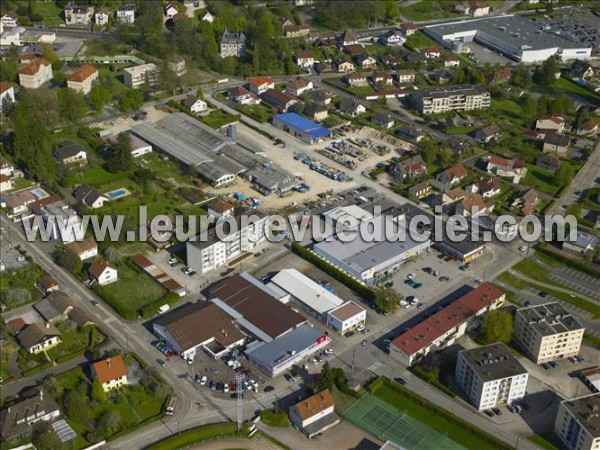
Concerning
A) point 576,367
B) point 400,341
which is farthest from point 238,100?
point 576,367

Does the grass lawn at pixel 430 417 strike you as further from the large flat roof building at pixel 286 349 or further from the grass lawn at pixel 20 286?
the grass lawn at pixel 20 286

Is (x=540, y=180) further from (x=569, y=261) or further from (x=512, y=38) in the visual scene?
(x=512, y=38)

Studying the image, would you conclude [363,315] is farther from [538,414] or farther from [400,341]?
[538,414]

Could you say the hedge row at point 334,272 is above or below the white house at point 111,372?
below

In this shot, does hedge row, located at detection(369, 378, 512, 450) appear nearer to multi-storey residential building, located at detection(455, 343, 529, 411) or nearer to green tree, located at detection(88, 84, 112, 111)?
multi-storey residential building, located at detection(455, 343, 529, 411)

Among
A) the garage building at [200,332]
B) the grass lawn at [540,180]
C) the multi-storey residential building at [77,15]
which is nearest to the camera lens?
the garage building at [200,332]

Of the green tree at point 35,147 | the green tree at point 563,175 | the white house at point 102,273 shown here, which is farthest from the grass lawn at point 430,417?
the green tree at point 35,147

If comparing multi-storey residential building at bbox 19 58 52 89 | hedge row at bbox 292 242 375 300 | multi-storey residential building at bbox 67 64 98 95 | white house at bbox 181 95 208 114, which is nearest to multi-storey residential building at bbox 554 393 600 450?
hedge row at bbox 292 242 375 300
